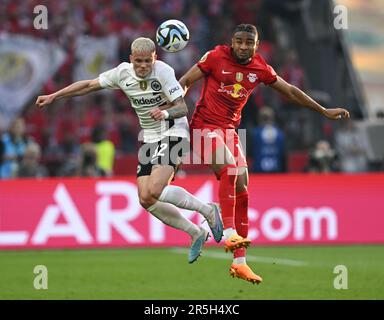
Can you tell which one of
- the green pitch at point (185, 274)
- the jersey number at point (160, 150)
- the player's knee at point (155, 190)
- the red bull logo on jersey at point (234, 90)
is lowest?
the green pitch at point (185, 274)

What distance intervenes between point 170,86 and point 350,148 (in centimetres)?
1046

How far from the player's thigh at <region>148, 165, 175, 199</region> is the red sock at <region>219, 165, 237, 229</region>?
538 millimetres

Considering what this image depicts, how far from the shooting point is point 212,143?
1089 centimetres

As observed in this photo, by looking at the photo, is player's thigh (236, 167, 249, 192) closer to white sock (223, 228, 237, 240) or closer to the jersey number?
white sock (223, 228, 237, 240)

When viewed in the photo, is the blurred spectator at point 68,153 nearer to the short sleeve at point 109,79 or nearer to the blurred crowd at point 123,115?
the blurred crowd at point 123,115

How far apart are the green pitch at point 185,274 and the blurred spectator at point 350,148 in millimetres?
3332

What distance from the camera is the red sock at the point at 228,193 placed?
35.7ft

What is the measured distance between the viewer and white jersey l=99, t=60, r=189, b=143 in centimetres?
1065

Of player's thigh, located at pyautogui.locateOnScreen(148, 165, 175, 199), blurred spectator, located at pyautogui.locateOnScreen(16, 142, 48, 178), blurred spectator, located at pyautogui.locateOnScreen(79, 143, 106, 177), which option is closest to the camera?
player's thigh, located at pyautogui.locateOnScreen(148, 165, 175, 199)

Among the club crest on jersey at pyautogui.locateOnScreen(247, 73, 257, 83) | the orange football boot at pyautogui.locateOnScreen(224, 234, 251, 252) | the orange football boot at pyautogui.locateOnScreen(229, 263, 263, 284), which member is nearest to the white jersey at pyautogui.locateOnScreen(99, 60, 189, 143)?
the club crest on jersey at pyautogui.locateOnScreen(247, 73, 257, 83)

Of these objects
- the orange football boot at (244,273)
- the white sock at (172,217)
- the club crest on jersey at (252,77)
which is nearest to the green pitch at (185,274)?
the orange football boot at (244,273)

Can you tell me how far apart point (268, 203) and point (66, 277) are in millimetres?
4860

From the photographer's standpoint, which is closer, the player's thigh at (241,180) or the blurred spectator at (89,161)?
the player's thigh at (241,180)

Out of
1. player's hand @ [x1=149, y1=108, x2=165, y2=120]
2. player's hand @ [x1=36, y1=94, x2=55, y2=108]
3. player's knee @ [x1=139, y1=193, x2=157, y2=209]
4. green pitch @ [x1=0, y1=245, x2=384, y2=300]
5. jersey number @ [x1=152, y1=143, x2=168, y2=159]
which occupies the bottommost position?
green pitch @ [x1=0, y1=245, x2=384, y2=300]
